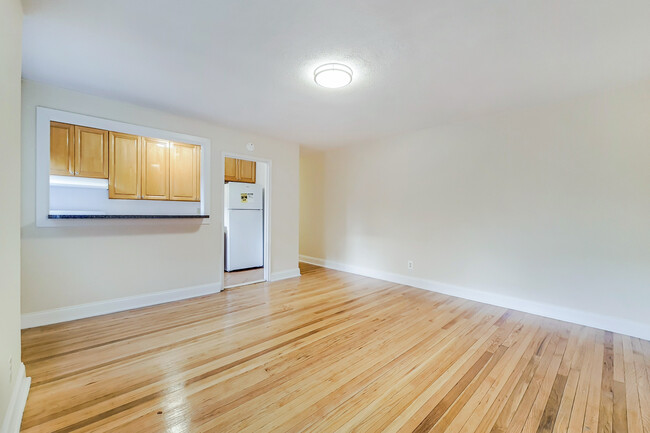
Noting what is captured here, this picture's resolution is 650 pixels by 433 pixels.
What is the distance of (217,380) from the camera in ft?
6.10

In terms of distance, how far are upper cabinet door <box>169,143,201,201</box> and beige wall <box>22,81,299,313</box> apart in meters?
0.34

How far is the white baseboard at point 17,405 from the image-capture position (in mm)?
1286

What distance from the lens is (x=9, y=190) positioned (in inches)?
54.8

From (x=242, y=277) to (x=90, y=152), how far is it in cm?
277

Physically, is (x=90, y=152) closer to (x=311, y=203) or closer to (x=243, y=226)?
(x=243, y=226)

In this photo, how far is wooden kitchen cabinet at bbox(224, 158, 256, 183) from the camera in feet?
16.9

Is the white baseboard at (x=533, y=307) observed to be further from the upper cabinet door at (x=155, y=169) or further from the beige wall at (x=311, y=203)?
the upper cabinet door at (x=155, y=169)

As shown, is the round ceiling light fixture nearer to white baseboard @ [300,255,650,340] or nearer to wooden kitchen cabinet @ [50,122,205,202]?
wooden kitchen cabinet @ [50,122,205,202]

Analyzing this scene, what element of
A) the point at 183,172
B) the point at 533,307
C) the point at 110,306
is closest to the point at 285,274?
the point at 183,172

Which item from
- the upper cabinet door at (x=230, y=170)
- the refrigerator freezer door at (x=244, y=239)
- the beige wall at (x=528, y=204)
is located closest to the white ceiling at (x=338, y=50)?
the beige wall at (x=528, y=204)

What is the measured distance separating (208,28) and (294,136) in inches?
104

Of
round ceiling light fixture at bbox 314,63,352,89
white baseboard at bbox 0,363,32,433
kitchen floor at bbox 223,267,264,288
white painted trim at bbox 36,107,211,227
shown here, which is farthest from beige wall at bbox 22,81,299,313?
round ceiling light fixture at bbox 314,63,352,89

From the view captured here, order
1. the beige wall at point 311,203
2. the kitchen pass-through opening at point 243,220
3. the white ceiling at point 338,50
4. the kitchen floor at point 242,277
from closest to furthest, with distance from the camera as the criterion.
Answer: the white ceiling at point 338,50 → the kitchen floor at point 242,277 → the kitchen pass-through opening at point 243,220 → the beige wall at point 311,203

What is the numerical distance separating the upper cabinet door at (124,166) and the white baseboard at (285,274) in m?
2.36
